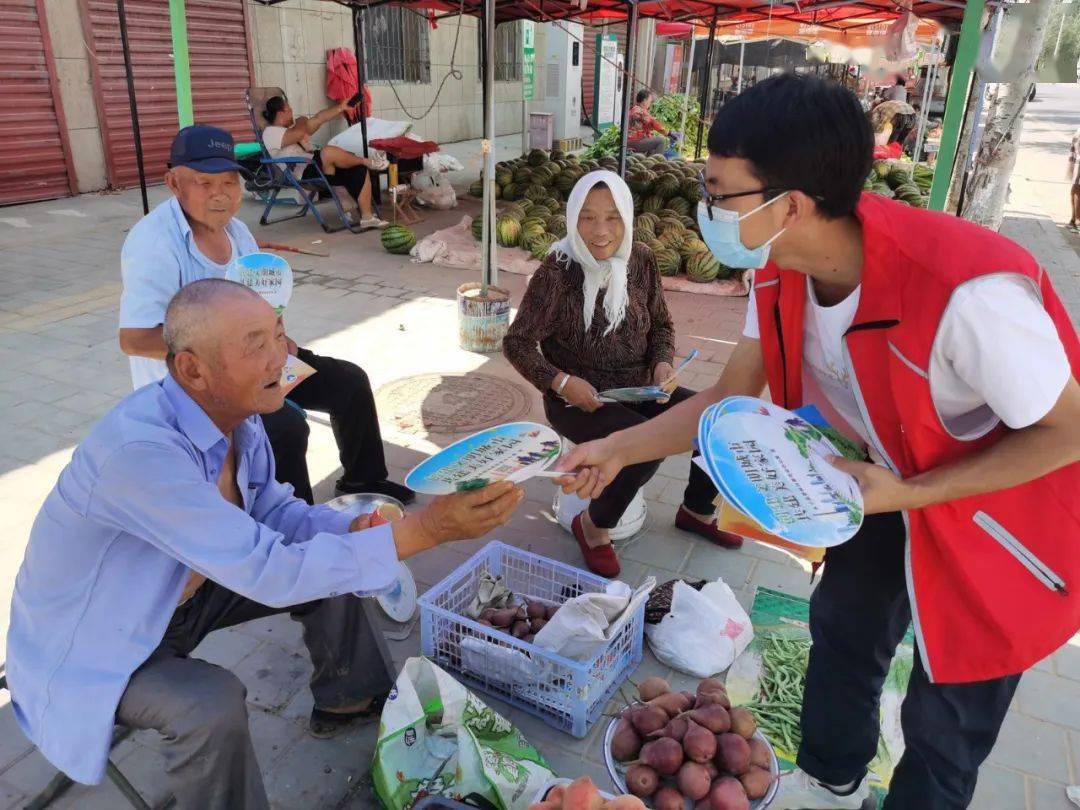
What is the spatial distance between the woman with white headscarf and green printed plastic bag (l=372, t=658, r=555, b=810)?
1.16 meters

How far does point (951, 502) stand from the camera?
4.78 feet

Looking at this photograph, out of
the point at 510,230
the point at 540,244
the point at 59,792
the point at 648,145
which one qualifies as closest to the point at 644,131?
the point at 648,145

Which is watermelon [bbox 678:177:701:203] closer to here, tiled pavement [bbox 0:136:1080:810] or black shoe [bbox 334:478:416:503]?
tiled pavement [bbox 0:136:1080:810]

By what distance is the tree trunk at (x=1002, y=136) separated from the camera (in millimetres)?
6734

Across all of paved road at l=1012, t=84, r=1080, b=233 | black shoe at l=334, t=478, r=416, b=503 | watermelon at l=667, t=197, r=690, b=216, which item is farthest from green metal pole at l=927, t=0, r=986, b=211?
paved road at l=1012, t=84, r=1080, b=233

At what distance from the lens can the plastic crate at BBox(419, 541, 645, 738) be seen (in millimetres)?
2385

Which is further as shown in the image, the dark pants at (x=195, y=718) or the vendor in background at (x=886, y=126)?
the vendor in background at (x=886, y=126)

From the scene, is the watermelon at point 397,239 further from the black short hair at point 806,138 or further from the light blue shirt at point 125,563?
the black short hair at point 806,138

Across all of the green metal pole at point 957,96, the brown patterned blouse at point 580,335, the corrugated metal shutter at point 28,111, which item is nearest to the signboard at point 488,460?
the brown patterned blouse at point 580,335

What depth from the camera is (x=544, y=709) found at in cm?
248

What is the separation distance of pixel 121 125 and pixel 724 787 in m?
11.4

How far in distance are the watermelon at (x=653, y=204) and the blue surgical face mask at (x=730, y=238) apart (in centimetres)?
720

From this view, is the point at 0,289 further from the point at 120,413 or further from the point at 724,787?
the point at 724,787

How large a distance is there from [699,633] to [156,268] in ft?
7.65
